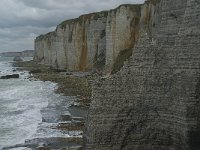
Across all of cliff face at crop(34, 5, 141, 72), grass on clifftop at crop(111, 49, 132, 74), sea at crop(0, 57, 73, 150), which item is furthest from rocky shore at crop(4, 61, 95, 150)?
cliff face at crop(34, 5, 141, 72)

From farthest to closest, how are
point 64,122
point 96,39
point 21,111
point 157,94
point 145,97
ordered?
point 96,39
point 21,111
point 64,122
point 145,97
point 157,94

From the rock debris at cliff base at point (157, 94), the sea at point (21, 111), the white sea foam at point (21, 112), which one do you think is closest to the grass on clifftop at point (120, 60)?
the sea at point (21, 111)

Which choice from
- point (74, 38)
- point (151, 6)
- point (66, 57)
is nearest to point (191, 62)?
point (151, 6)

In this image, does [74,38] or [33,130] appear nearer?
[33,130]

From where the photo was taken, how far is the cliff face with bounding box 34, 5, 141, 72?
48938mm

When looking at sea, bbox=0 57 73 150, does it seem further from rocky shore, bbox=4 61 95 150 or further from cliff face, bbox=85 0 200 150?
cliff face, bbox=85 0 200 150

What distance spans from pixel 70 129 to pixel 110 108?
10.1 m

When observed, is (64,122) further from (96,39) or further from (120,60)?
(96,39)

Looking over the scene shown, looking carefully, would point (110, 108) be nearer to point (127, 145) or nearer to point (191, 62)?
point (127, 145)

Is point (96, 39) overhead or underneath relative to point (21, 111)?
overhead

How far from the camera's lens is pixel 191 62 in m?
13.2

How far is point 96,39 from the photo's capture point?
2445 inches

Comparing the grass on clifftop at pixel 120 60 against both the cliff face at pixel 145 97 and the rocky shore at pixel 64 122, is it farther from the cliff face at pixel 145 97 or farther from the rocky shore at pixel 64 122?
the cliff face at pixel 145 97

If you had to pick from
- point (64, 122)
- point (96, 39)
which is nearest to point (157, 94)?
point (64, 122)
